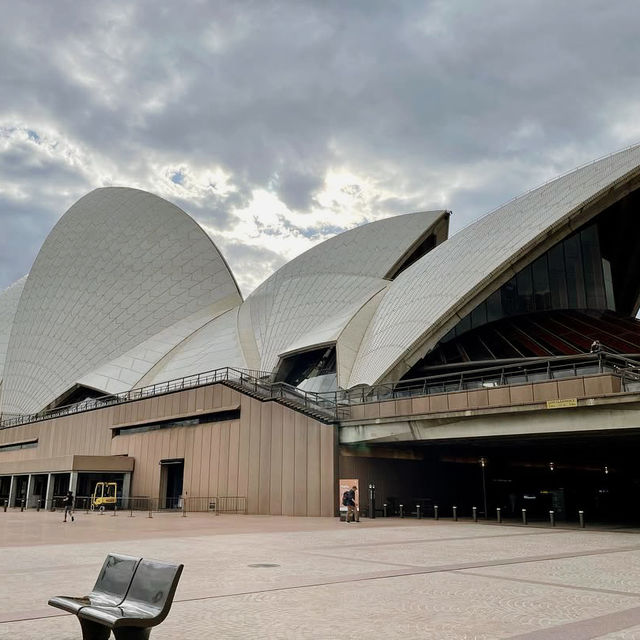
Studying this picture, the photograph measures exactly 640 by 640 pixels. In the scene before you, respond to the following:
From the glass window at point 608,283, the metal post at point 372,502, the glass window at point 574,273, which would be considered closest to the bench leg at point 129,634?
the metal post at point 372,502

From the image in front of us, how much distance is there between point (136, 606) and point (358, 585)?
342cm

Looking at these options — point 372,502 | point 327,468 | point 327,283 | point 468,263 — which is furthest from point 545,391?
point 327,283

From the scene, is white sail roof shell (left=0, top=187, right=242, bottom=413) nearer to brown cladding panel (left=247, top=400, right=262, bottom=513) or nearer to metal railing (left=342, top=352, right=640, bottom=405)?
brown cladding panel (left=247, top=400, right=262, bottom=513)

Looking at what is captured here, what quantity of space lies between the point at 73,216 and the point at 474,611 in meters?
53.7

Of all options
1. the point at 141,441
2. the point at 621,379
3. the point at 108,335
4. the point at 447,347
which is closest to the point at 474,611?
the point at 621,379

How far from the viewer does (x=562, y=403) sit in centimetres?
1934

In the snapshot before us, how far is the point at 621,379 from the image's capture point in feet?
63.4

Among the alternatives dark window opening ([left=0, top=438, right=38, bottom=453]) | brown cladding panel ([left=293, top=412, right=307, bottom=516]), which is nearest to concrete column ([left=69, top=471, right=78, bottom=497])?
brown cladding panel ([left=293, top=412, right=307, bottom=516])

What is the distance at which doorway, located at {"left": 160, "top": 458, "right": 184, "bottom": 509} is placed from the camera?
106ft

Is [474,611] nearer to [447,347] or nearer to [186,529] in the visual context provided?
[186,529]

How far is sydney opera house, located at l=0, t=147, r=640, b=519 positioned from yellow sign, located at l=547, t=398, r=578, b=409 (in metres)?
0.07

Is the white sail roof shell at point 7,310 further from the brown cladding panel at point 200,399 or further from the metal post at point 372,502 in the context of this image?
the metal post at point 372,502

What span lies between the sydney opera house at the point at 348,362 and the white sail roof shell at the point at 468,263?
0.12 metres

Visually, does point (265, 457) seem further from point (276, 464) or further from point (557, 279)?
point (557, 279)
